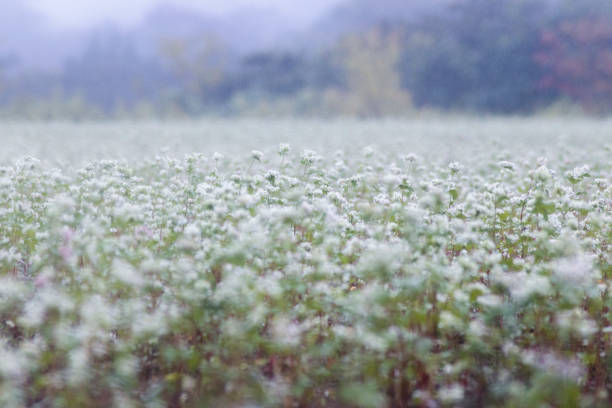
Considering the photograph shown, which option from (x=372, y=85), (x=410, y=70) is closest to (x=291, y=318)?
(x=372, y=85)

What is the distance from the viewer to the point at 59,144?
746 inches

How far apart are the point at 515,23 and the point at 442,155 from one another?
40.3 m

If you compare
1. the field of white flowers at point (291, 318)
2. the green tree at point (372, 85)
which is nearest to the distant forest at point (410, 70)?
the green tree at point (372, 85)

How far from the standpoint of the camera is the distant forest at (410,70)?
44156 millimetres

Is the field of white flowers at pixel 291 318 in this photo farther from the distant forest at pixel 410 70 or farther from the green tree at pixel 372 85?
the green tree at pixel 372 85

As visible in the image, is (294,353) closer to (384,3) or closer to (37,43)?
(384,3)

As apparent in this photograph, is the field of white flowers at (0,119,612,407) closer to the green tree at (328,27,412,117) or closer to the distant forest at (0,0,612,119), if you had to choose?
the distant forest at (0,0,612,119)

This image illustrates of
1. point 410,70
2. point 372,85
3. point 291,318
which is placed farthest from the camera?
point 410,70

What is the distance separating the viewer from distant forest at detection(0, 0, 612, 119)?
44156mm

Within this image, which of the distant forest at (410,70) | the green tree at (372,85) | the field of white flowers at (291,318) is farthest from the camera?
the green tree at (372,85)

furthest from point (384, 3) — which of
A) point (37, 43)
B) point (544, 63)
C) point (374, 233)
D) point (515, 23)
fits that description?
point (374, 233)

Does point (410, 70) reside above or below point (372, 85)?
above

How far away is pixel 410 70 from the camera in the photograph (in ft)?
163

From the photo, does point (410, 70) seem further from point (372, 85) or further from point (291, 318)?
point (291, 318)
